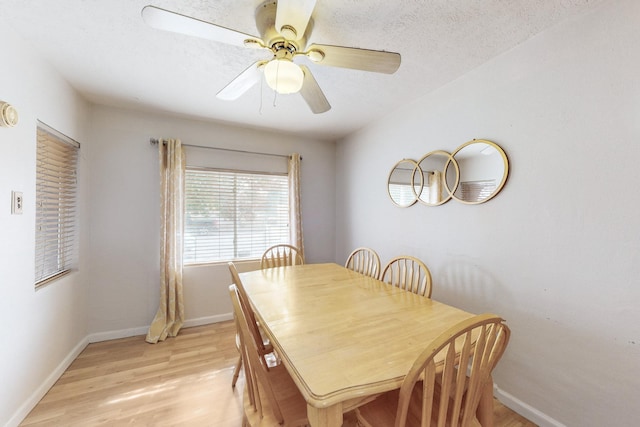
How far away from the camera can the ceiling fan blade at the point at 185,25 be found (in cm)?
96

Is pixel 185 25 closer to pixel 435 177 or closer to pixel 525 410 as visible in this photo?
pixel 435 177

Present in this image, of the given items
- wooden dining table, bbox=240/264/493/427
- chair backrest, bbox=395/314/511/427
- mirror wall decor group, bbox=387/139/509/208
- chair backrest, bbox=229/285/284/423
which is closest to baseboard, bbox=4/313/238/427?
wooden dining table, bbox=240/264/493/427

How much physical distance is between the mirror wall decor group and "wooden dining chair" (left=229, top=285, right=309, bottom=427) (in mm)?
1684

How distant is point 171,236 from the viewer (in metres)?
2.62

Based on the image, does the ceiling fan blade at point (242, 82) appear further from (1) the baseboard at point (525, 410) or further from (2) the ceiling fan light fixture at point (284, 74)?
(1) the baseboard at point (525, 410)

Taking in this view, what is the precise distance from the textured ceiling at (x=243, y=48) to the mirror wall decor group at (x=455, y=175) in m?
0.59

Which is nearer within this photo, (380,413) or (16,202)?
(380,413)

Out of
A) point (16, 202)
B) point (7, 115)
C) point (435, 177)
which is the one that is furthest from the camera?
point (435, 177)

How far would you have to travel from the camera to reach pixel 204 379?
1.91 meters

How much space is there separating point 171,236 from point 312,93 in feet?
6.78

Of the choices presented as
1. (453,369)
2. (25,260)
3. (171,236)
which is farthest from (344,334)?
(171,236)

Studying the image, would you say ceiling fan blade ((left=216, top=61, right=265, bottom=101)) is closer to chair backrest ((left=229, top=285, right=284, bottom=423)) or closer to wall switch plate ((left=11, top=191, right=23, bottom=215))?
chair backrest ((left=229, top=285, right=284, bottom=423))

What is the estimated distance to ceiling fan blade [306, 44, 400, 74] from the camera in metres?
1.21

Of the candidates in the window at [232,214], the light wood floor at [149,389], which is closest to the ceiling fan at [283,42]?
the window at [232,214]
